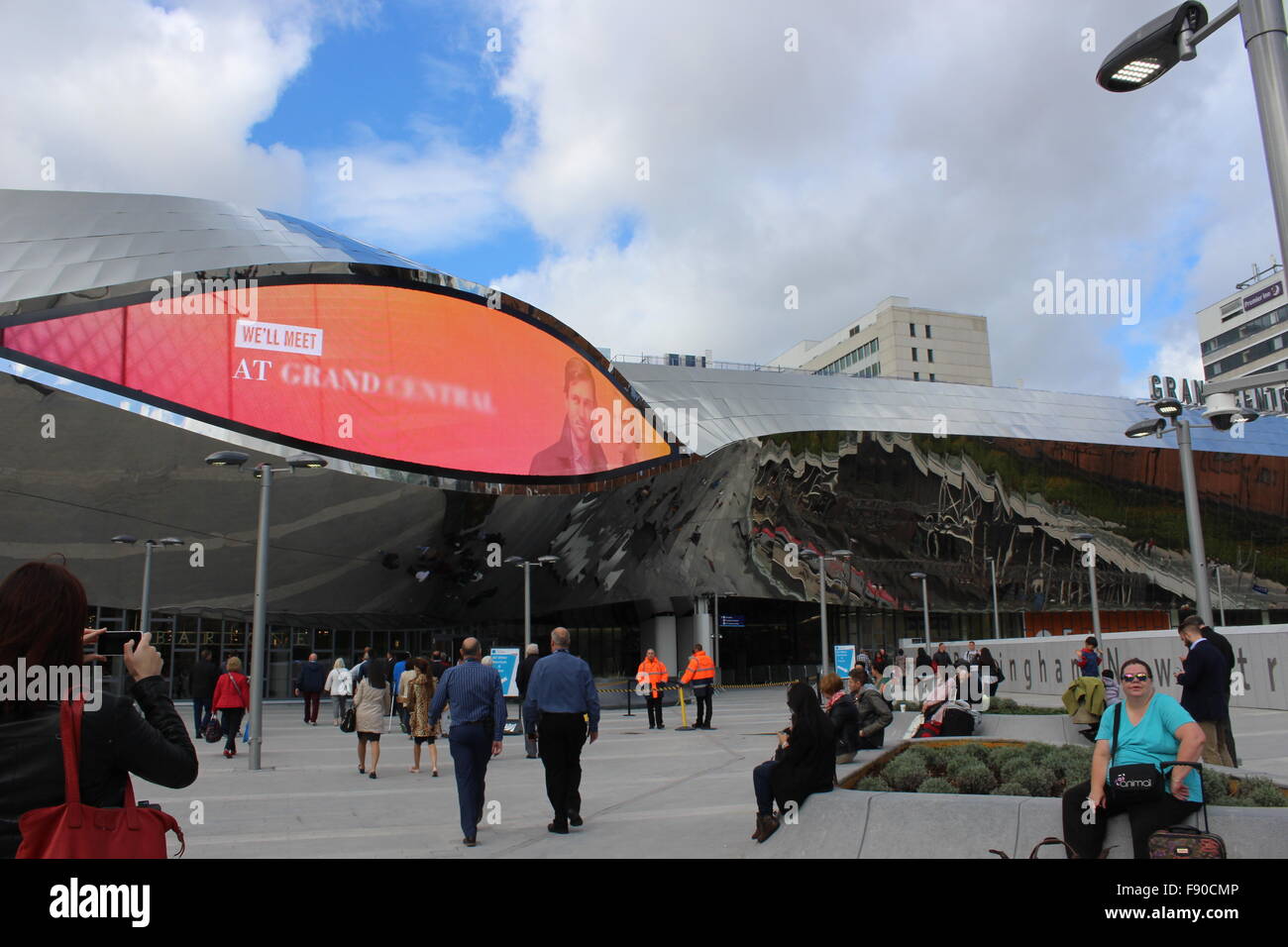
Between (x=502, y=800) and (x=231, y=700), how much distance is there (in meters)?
7.12

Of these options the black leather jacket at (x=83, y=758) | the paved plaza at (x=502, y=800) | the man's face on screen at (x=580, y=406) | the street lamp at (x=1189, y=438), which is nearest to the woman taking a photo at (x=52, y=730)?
the black leather jacket at (x=83, y=758)

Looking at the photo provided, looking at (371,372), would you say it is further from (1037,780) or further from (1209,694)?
(1037,780)

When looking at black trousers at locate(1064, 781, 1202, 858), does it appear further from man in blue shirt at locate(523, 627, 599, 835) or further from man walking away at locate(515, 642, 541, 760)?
Answer: man walking away at locate(515, 642, 541, 760)

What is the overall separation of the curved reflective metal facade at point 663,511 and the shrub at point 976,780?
21928 mm

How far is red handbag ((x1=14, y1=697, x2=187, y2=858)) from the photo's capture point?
8.86ft

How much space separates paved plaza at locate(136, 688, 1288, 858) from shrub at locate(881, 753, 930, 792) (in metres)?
0.75

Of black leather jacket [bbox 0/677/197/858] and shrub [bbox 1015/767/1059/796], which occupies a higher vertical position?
black leather jacket [bbox 0/677/197/858]

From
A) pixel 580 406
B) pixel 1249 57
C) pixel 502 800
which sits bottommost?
pixel 502 800

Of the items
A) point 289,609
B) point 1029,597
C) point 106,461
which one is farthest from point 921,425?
point 106,461

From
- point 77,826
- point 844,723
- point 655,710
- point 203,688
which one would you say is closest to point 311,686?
point 203,688

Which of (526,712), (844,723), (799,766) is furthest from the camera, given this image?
(526,712)

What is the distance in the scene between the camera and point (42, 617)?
293cm

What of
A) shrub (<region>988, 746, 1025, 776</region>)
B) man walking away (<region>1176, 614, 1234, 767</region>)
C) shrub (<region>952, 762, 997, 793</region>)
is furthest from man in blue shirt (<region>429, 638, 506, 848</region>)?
man walking away (<region>1176, 614, 1234, 767</region>)
